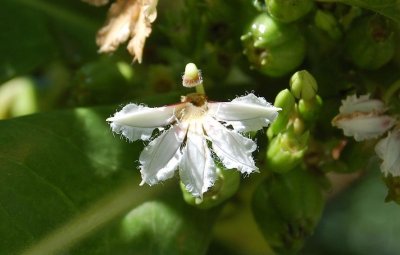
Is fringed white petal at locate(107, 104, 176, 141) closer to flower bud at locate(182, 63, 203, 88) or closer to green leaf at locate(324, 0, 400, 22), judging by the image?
flower bud at locate(182, 63, 203, 88)

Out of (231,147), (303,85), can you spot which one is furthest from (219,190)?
(303,85)

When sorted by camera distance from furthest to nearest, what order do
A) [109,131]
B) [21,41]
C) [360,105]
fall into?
[21,41] < [109,131] < [360,105]

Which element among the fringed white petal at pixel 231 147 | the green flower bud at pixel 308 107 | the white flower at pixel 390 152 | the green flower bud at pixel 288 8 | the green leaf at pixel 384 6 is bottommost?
the white flower at pixel 390 152

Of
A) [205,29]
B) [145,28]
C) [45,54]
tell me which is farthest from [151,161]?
[45,54]

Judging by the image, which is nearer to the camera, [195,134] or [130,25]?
[195,134]

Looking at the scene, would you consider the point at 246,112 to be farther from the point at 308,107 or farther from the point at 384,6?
the point at 384,6

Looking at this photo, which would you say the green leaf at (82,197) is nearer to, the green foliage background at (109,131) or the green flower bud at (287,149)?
the green foliage background at (109,131)

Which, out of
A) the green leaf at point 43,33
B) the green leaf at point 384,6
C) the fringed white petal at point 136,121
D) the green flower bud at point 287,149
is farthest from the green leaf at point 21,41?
the green leaf at point 384,6

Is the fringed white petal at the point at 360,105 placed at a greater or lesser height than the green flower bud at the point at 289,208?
greater
